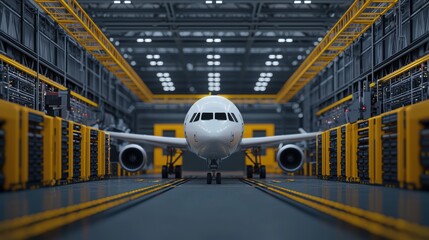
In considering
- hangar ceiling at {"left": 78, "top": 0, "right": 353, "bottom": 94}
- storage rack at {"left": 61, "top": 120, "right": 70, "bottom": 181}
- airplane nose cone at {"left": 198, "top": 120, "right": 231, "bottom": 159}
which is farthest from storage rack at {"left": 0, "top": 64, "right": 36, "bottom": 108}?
airplane nose cone at {"left": 198, "top": 120, "right": 231, "bottom": 159}

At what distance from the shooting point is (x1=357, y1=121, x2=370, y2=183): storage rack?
1630 centimetres

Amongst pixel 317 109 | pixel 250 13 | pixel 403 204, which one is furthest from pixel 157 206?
pixel 317 109

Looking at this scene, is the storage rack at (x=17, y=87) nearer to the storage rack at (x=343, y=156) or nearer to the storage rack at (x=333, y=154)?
the storage rack at (x=343, y=156)

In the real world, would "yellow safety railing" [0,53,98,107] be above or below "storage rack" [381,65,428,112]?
above

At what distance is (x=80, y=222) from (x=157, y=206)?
222 centimetres

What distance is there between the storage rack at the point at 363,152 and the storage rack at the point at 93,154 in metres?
9.55

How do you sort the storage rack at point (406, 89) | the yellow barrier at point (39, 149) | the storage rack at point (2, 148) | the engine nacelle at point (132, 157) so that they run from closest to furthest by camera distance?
1. the storage rack at point (2, 148)
2. the yellow barrier at point (39, 149)
3. the storage rack at point (406, 89)
4. the engine nacelle at point (132, 157)

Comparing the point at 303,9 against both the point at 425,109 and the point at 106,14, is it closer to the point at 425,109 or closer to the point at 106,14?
the point at 106,14

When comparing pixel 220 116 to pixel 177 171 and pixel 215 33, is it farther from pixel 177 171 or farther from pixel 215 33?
pixel 215 33

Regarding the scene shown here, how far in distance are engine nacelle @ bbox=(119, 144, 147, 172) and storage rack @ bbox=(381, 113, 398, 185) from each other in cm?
1284

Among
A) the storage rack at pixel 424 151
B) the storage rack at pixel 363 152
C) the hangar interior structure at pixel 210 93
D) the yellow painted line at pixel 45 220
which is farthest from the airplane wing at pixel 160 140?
the yellow painted line at pixel 45 220

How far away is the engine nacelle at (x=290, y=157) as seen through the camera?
81.3 feet

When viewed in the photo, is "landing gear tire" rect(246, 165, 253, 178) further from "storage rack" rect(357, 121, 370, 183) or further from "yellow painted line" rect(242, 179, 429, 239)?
"yellow painted line" rect(242, 179, 429, 239)

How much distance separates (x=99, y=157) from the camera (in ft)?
70.4
